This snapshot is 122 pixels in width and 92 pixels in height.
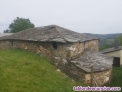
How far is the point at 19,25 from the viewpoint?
4200 centimetres

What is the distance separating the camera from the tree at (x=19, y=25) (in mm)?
41875

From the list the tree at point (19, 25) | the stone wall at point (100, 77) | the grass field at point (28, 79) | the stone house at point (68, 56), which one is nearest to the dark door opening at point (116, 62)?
the stone house at point (68, 56)

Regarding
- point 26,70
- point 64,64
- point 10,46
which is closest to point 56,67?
point 64,64

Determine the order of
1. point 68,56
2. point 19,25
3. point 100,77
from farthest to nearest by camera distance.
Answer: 1. point 19,25
2. point 68,56
3. point 100,77

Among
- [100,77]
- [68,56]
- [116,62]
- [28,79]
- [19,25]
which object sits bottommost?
[116,62]

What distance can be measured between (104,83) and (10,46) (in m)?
10.4

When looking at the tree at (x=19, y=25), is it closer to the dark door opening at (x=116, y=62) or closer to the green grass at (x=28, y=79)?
the dark door opening at (x=116, y=62)

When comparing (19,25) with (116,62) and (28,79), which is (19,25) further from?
(28,79)

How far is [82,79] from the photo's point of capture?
11273mm

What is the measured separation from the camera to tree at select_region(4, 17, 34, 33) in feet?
137

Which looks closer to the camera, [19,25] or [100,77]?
[100,77]

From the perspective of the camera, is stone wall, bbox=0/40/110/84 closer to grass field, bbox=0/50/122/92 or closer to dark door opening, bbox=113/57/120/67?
grass field, bbox=0/50/122/92

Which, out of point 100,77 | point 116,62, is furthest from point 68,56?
point 116,62

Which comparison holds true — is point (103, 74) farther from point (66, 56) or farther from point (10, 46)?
point (10, 46)
